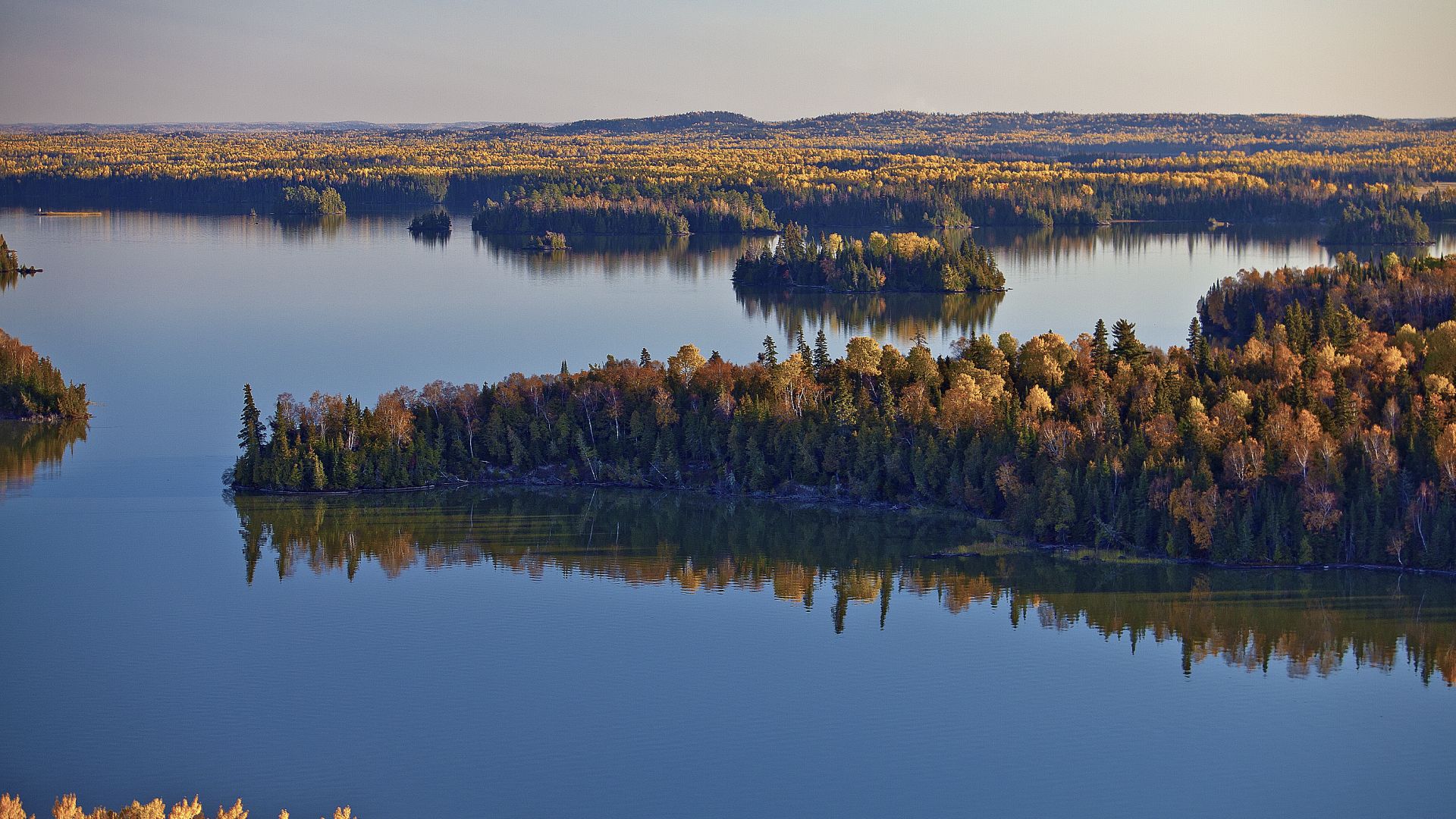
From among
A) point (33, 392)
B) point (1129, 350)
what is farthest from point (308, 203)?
point (1129, 350)

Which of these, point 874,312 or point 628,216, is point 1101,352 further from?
point 628,216

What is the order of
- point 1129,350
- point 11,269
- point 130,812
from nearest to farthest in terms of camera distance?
point 130,812 < point 1129,350 < point 11,269

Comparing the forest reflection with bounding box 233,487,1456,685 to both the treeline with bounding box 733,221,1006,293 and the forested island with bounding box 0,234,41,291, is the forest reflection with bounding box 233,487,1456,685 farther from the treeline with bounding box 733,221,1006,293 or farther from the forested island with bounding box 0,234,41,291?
the forested island with bounding box 0,234,41,291

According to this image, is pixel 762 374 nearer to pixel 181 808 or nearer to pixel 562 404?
pixel 562 404

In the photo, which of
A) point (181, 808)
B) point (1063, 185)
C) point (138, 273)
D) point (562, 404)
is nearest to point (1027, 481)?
point (562, 404)

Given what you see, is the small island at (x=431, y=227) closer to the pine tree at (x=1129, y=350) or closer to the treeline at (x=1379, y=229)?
the treeline at (x=1379, y=229)

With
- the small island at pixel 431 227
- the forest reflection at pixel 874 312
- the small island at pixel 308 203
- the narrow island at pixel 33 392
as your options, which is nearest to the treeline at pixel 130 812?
the narrow island at pixel 33 392
